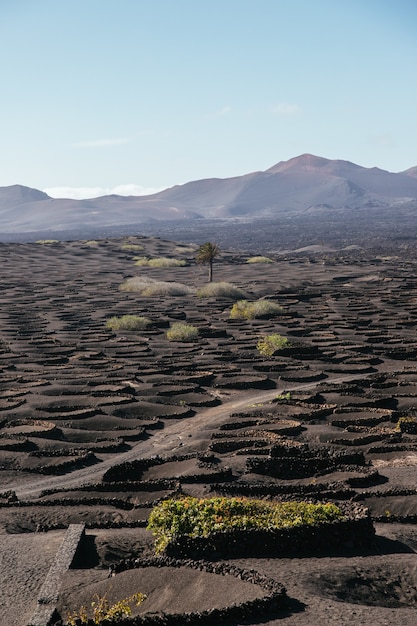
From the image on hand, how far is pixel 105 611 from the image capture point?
1596cm

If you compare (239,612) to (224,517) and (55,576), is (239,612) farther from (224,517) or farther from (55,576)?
(55,576)

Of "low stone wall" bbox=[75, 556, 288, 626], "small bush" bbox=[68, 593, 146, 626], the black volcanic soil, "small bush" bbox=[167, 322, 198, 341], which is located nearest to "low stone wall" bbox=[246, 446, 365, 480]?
the black volcanic soil

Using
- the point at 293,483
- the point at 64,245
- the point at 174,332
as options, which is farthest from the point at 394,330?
the point at 64,245

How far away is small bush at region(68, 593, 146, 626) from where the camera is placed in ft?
→ 51.0

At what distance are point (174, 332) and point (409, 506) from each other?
41.7 metres

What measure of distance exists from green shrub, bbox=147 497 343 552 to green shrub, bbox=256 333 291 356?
35962 mm

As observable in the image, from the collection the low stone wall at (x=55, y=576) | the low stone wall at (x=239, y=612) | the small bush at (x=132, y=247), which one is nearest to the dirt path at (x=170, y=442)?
the low stone wall at (x=55, y=576)

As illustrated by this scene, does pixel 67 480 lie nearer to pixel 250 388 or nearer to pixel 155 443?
pixel 155 443

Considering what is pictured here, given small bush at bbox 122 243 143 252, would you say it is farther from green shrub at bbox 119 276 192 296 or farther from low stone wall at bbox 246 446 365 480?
low stone wall at bbox 246 446 365 480

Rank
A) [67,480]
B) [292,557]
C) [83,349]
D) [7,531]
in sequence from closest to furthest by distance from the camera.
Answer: [292,557] → [7,531] → [67,480] → [83,349]

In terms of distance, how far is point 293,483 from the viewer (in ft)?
91.8

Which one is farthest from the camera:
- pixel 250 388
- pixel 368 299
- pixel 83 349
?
pixel 368 299

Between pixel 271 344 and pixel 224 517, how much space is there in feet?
126

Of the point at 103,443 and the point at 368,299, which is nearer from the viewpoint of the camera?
the point at 103,443
